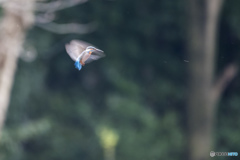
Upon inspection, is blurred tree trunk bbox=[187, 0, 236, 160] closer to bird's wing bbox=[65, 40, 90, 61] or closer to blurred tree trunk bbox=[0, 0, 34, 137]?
blurred tree trunk bbox=[0, 0, 34, 137]

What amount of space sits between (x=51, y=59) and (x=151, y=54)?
1949mm

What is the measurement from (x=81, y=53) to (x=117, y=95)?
6.05 meters

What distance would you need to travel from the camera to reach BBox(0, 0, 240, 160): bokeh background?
7523mm

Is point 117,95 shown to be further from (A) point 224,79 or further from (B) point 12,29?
(B) point 12,29

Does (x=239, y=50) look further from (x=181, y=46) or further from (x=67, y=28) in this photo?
(x=67, y=28)

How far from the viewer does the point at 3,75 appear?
227 inches

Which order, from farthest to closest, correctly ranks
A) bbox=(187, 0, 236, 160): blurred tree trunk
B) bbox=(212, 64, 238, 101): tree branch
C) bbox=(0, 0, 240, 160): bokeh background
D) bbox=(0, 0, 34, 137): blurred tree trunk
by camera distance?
bbox=(0, 0, 240, 160): bokeh background → bbox=(212, 64, 238, 101): tree branch → bbox=(187, 0, 236, 160): blurred tree trunk → bbox=(0, 0, 34, 137): blurred tree trunk

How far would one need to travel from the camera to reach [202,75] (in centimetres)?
663

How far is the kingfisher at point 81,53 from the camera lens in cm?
202

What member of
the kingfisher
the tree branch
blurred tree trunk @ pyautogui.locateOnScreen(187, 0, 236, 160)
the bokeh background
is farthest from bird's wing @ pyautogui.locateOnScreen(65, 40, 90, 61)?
the bokeh background

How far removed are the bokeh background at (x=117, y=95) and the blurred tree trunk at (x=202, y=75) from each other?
0.40 meters

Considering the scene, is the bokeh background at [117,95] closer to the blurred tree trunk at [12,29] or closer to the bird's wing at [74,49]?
the blurred tree trunk at [12,29]

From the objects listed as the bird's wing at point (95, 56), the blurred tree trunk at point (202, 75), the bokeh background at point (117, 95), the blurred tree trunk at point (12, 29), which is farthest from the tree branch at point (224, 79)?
the bird's wing at point (95, 56)

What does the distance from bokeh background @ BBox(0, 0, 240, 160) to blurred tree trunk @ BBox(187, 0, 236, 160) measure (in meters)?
0.40
